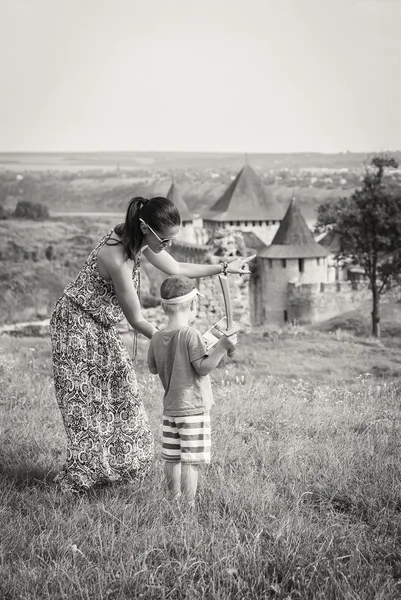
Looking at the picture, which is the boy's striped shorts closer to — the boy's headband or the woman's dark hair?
the boy's headband

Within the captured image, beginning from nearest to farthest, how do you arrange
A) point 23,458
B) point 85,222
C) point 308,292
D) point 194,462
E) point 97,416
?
point 194,462, point 97,416, point 23,458, point 308,292, point 85,222

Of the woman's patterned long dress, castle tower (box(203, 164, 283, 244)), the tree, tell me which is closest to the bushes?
castle tower (box(203, 164, 283, 244))

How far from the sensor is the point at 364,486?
3.78 m

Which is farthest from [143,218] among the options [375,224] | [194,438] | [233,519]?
[375,224]

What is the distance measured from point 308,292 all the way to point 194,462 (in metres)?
36.5

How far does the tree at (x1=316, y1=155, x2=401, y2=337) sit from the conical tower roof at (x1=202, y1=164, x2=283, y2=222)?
27626 millimetres

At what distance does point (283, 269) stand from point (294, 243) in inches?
76.5

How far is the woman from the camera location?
3.84 metres

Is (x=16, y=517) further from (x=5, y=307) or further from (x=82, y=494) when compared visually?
(x=5, y=307)

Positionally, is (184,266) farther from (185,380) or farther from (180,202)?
(180,202)

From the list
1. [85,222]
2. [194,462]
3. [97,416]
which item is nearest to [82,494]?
[97,416]

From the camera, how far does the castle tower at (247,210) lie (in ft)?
201

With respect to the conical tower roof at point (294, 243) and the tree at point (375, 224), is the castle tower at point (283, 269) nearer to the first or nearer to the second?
the conical tower roof at point (294, 243)

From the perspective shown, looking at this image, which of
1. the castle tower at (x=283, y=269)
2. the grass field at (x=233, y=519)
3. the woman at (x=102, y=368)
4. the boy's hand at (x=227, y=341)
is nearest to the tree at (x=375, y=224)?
the castle tower at (x=283, y=269)
